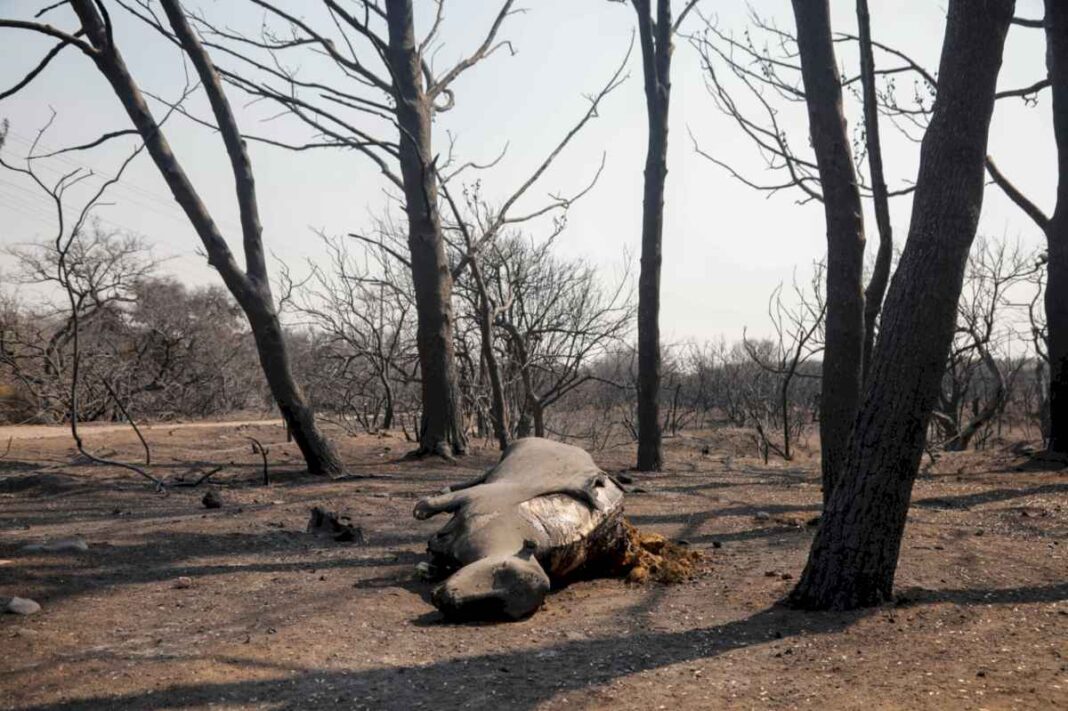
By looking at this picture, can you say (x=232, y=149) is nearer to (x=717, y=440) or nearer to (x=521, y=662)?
(x=521, y=662)

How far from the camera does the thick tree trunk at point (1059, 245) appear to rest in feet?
29.1

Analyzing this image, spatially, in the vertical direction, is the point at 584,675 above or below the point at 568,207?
below

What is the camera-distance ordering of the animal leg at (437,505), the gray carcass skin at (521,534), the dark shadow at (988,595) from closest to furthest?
the dark shadow at (988,595)
the gray carcass skin at (521,534)
the animal leg at (437,505)

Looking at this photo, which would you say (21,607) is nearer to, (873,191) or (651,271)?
(873,191)

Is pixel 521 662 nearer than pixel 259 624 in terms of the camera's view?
Yes

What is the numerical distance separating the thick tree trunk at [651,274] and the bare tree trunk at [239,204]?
3.54 meters

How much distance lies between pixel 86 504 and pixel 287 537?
87.8 inches

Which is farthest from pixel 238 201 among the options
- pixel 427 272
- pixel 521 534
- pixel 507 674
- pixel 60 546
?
pixel 507 674

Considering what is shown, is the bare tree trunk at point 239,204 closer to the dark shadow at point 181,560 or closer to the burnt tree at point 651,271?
the dark shadow at point 181,560

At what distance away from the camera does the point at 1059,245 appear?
9227 mm

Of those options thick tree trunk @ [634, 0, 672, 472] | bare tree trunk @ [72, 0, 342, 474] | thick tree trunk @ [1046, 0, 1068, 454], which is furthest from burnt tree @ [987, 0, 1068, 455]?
bare tree trunk @ [72, 0, 342, 474]

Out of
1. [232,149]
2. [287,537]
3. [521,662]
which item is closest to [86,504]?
[287,537]

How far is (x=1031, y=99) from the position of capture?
34.6ft

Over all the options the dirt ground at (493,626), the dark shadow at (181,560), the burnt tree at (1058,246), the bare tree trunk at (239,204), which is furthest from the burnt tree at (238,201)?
the burnt tree at (1058,246)
